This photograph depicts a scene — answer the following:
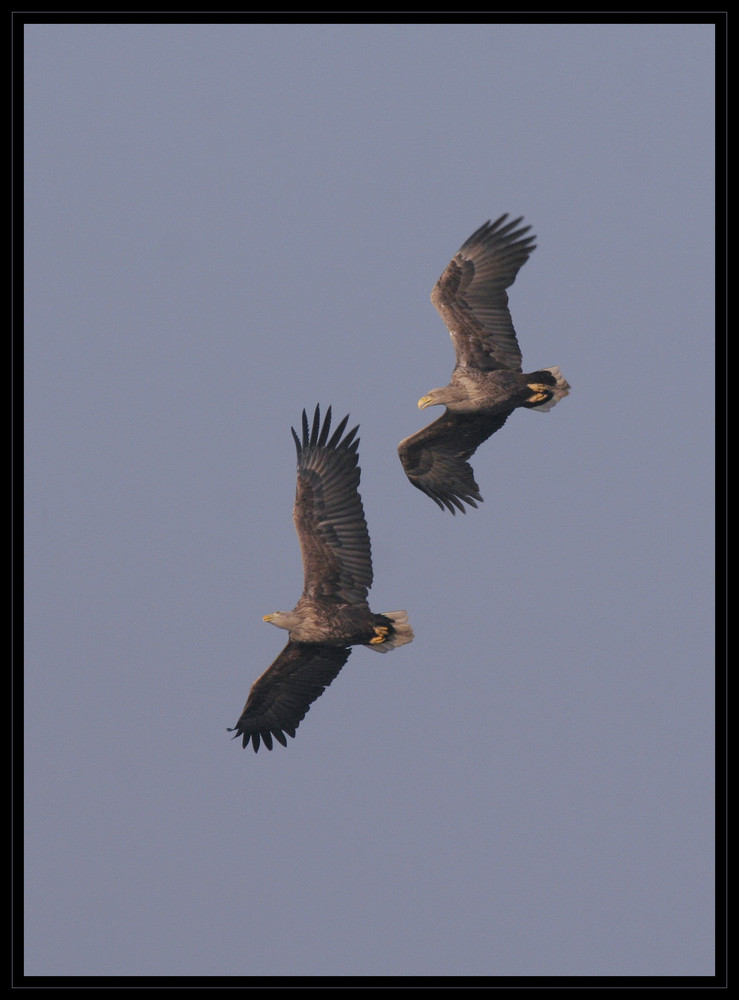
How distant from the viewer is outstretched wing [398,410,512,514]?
16812mm

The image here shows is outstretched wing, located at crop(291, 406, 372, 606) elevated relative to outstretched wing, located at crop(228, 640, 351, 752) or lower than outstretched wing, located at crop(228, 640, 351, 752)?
elevated

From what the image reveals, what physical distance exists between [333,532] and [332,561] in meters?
0.28

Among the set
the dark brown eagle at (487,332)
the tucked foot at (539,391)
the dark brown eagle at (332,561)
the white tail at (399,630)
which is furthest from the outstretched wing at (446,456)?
the white tail at (399,630)

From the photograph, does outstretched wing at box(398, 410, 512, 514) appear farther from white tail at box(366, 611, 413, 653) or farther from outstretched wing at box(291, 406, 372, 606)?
white tail at box(366, 611, 413, 653)

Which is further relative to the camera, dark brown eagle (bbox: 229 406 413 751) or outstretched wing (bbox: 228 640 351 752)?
outstretched wing (bbox: 228 640 351 752)

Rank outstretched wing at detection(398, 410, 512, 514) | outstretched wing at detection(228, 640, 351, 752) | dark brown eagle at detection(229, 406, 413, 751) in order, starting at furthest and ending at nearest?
1. outstretched wing at detection(398, 410, 512, 514)
2. outstretched wing at detection(228, 640, 351, 752)
3. dark brown eagle at detection(229, 406, 413, 751)

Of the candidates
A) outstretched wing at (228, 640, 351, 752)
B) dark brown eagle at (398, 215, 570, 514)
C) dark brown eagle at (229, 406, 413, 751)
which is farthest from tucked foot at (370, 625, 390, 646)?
dark brown eagle at (398, 215, 570, 514)

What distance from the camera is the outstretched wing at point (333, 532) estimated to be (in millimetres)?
15203

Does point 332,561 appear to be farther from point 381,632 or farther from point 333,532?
point 381,632

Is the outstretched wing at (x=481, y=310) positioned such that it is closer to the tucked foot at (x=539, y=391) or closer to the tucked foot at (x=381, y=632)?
the tucked foot at (x=539, y=391)

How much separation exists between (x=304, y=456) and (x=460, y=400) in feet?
5.83

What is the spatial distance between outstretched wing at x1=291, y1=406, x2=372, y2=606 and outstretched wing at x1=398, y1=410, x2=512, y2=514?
1676 mm
